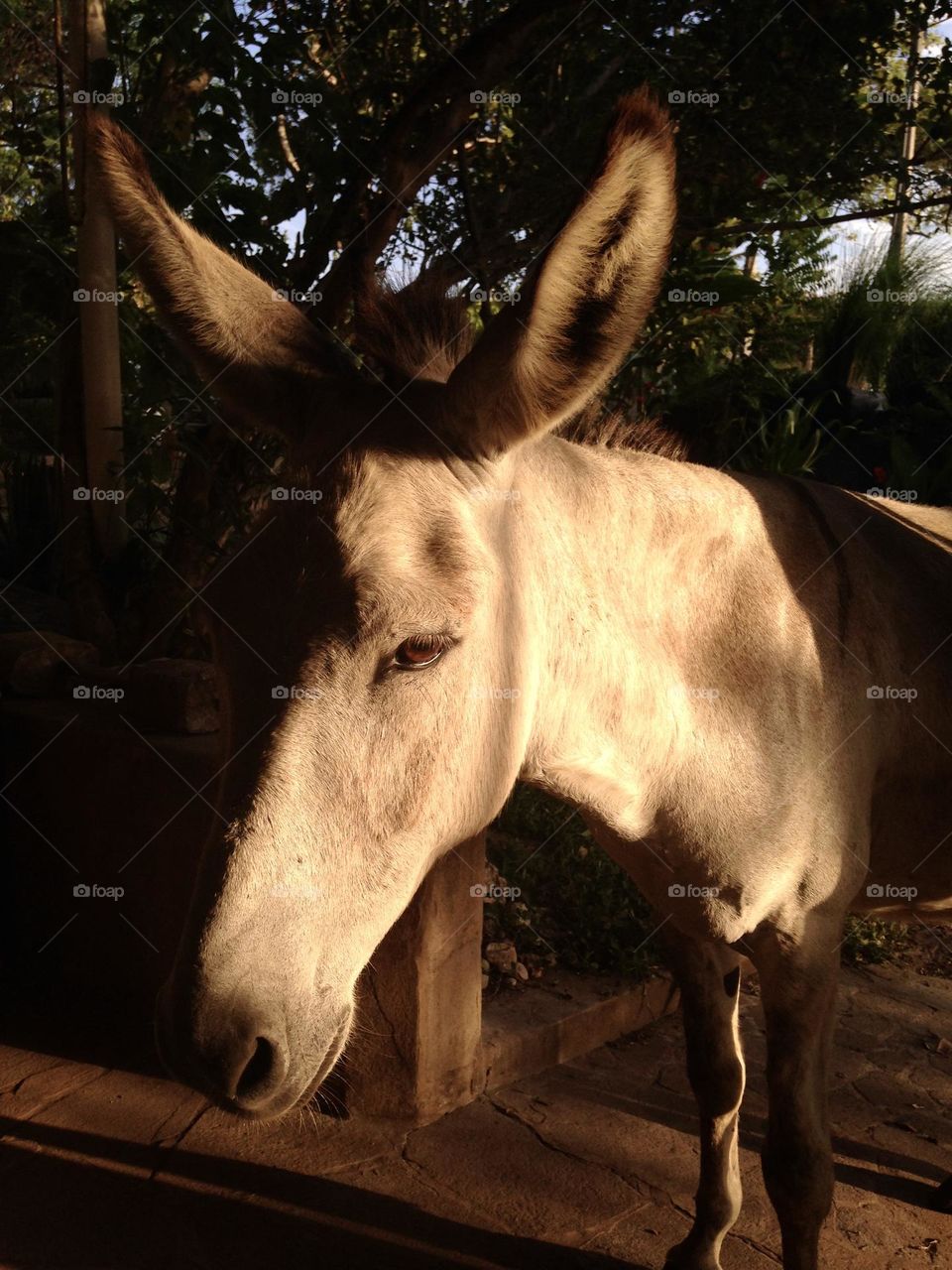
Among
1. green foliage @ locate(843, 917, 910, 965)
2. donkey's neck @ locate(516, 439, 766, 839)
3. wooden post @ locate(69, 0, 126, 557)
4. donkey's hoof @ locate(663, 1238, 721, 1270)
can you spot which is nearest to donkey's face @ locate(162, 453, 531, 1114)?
donkey's neck @ locate(516, 439, 766, 839)

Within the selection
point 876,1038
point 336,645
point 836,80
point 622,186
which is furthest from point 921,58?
point 336,645

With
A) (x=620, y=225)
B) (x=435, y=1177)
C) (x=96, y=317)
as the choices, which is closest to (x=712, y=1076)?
(x=435, y=1177)

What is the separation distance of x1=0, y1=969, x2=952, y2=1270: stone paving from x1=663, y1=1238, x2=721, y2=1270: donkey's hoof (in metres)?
0.11

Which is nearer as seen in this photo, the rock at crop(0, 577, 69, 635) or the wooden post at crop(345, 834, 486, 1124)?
the wooden post at crop(345, 834, 486, 1124)

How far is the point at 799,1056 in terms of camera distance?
8.06ft

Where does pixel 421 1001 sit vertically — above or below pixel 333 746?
below

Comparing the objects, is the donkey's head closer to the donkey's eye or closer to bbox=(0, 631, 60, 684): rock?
the donkey's eye

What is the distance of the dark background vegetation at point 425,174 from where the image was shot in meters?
4.41

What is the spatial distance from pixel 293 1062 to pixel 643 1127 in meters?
2.62

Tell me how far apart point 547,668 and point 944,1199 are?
2.69 m

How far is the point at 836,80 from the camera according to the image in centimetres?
496

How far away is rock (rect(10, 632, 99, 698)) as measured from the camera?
185 inches

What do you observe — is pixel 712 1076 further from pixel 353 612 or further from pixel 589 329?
pixel 589 329

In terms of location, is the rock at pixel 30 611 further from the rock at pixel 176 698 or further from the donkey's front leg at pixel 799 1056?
the donkey's front leg at pixel 799 1056
